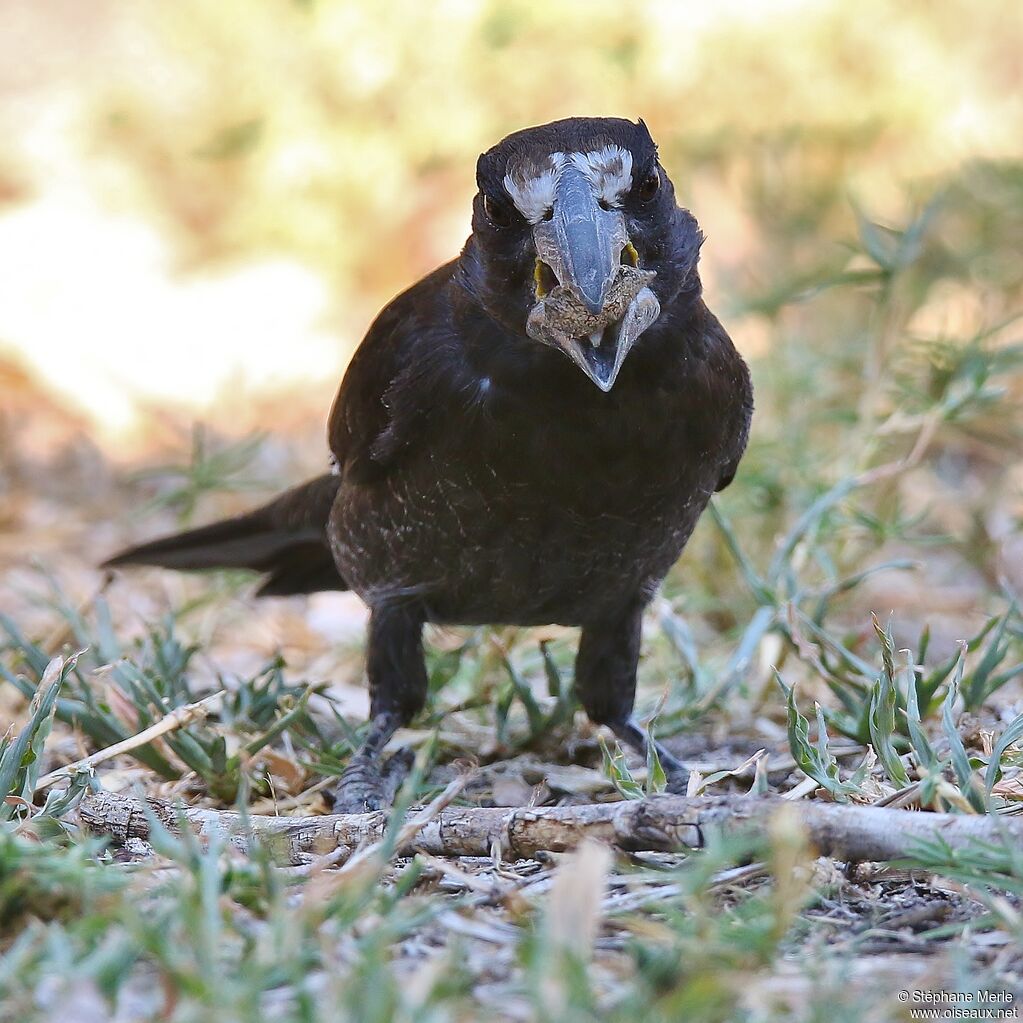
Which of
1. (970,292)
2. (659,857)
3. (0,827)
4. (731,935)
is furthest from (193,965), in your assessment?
(970,292)

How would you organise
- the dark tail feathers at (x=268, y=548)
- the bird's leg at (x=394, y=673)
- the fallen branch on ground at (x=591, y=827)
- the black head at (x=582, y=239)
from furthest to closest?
1. the dark tail feathers at (x=268, y=548)
2. the bird's leg at (x=394, y=673)
3. the black head at (x=582, y=239)
4. the fallen branch on ground at (x=591, y=827)

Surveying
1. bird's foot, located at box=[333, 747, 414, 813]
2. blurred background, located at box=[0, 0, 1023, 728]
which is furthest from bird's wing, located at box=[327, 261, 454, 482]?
blurred background, located at box=[0, 0, 1023, 728]

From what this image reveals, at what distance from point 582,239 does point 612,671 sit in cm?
118

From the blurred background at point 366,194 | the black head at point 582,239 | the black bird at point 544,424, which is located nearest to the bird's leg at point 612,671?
the black bird at point 544,424

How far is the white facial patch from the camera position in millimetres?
2469

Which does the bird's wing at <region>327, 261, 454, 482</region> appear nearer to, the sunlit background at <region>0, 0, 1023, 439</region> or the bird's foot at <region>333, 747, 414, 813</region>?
the bird's foot at <region>333, 747, 414, 813</region>

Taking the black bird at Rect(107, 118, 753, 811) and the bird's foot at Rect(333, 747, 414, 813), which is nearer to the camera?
the black bird at Rect(107, 118, 753, 811)

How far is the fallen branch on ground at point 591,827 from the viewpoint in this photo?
75.2 inches

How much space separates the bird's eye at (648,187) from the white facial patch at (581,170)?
40 millimetres

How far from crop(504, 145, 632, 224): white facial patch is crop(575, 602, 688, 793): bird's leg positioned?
1069mm

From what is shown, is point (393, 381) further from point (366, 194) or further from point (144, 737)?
point (366, 194)

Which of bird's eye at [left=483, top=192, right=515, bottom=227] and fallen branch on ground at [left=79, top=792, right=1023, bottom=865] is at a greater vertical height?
bird's eye at [left=483, top=192, right=515, bottom=227]

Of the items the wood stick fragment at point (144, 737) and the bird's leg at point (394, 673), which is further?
the bird's leg at point (394, 673)

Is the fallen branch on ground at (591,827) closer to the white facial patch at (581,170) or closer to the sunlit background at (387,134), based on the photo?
the white facial patch at (581,170)
